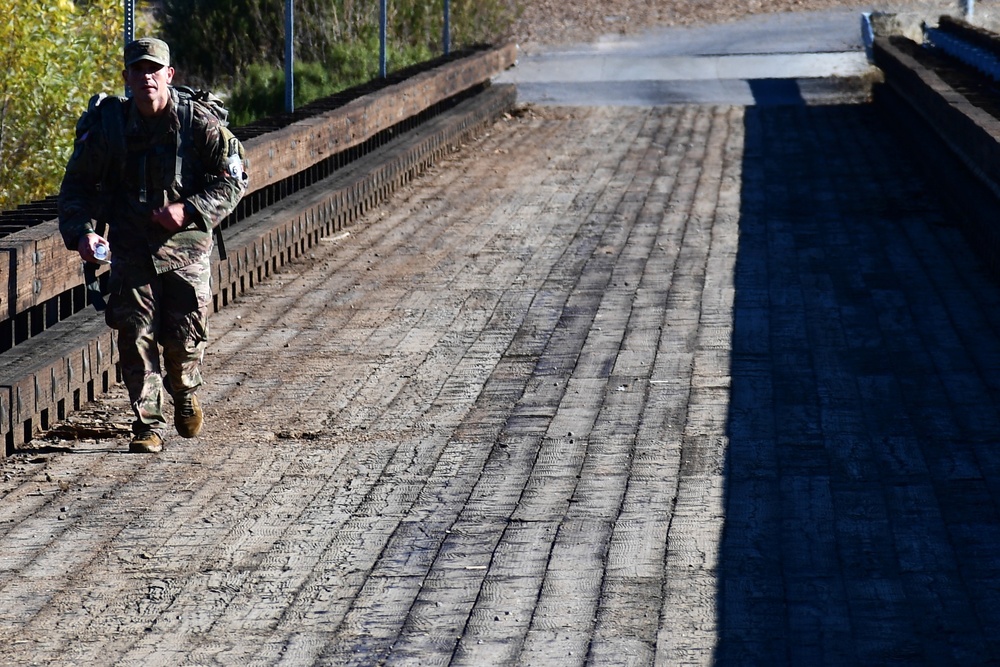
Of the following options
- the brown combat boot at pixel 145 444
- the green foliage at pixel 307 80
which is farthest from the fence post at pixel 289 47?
the green foliage at pixel 307 80

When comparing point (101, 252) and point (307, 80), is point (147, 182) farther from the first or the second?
point (307, 80)

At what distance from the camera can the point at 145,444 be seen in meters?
6.75

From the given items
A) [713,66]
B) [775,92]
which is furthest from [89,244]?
[713,66]

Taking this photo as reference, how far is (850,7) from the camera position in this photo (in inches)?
1580

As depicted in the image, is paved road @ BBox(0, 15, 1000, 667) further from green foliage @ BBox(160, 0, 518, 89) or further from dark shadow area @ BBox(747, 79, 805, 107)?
green foliage @ BBox(160, 0, 518, 89)

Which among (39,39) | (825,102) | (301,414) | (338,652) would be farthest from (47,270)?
(825,102)

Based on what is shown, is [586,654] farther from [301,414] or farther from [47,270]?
[47,270]

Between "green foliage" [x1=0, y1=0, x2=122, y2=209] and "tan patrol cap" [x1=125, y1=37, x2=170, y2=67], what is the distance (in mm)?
11470

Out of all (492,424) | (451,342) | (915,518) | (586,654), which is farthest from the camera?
(451,342)

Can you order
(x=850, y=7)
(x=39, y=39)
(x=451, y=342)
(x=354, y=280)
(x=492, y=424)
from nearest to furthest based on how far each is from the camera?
(x=492, y=424) → (x=451, y=342) → (x=354, y=280) → (x=39, y=39) → (x=850, y=7)

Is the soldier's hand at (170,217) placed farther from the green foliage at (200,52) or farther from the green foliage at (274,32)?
the green foliage at (274,32)

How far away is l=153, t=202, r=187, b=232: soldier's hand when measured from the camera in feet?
21.5

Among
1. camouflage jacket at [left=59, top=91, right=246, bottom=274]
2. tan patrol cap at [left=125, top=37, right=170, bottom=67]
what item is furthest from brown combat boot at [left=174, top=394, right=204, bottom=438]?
tan patrol cap at [left=125, top=37, right=170, bottom=67]

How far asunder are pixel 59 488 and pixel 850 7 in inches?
1442
